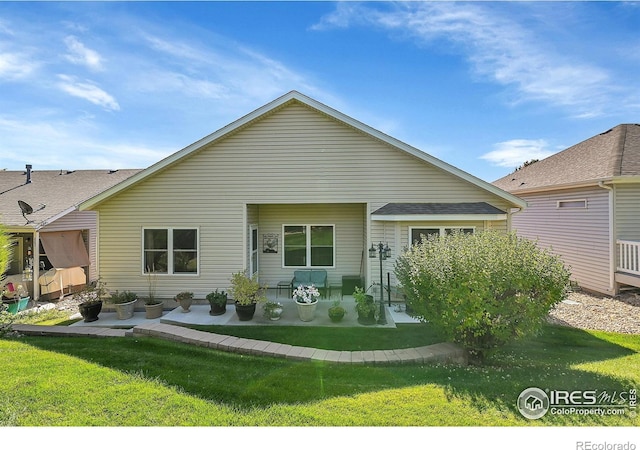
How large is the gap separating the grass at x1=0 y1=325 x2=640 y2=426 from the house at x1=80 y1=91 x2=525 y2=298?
140 inches

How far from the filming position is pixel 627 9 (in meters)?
6.92

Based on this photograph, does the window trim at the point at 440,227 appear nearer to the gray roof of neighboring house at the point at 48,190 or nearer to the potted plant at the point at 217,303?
the potted plant at the point at 217,303

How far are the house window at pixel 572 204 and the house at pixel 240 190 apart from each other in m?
4.52

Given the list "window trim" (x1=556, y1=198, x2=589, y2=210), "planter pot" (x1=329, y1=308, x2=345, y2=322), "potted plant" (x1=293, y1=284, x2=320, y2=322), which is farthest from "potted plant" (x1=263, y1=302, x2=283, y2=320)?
"window trim" (x1=556, y1=198, x2=589, y2=210)

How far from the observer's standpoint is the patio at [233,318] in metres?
7.90

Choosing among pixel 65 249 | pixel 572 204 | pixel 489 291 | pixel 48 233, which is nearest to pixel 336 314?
pixel 489 291

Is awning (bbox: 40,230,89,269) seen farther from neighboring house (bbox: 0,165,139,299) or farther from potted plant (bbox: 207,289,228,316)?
potted plant (bbox: 207,289,228,316)

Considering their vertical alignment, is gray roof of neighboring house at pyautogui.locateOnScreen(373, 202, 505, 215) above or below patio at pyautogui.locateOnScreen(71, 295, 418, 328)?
→ above

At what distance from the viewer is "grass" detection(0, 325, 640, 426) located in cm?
355

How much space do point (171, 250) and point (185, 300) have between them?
1.79m

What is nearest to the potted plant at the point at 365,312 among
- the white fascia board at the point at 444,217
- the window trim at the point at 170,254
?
the white fascia board at the point at 444,217

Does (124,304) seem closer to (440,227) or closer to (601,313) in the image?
(440,227)

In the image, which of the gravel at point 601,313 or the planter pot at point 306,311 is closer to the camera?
the gravel at point 601,313
